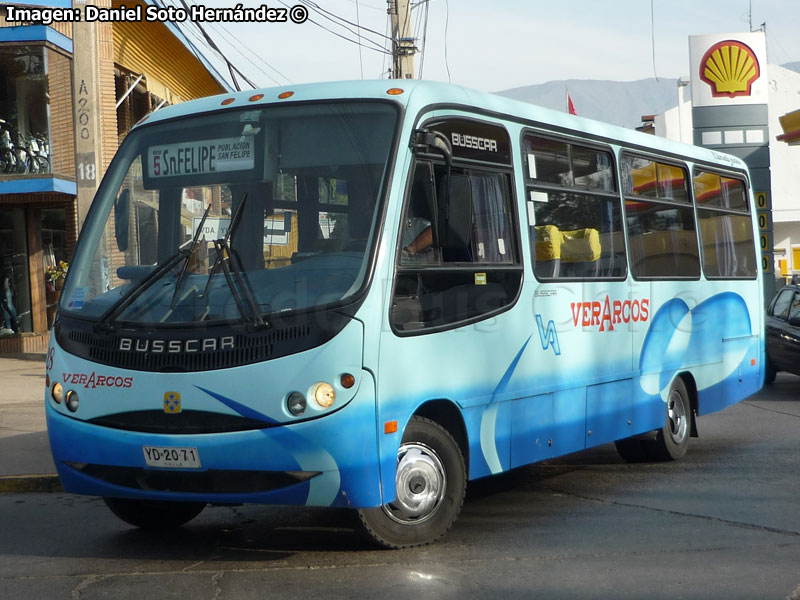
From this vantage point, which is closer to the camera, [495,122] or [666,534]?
[666,534]

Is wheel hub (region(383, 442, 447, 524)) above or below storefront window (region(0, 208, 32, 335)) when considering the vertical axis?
below

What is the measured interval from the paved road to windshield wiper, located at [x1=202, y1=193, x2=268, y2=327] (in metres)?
1.37


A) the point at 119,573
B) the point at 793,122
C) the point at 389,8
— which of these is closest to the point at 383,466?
the point at 119,573

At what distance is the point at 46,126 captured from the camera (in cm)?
2078

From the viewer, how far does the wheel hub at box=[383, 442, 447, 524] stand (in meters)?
6.25

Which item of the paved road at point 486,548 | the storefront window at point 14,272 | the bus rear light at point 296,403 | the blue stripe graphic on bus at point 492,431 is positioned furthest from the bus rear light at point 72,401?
the storefront window at point 14,272

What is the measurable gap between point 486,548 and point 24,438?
6.02m

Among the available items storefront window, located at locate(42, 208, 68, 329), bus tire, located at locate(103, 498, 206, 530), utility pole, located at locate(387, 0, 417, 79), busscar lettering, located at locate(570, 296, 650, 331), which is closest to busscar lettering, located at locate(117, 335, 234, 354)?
bus tire, located at locate(103, 498, 206, 530)

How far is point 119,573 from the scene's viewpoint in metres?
5.98

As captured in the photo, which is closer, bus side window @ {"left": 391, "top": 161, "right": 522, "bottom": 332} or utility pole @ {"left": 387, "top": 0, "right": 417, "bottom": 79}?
bus side window @ {"left": 391, "top": 161, "right": 522, "bottom": 332}

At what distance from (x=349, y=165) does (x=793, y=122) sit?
67.8 ft

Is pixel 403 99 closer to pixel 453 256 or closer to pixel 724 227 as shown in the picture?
pixel 453 256

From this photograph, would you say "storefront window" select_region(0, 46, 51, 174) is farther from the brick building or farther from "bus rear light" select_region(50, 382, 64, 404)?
"bus rear light" select_region(50, 382, 64, 404)

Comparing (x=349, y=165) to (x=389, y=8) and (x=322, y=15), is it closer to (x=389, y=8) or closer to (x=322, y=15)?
(x=322, y=15)
